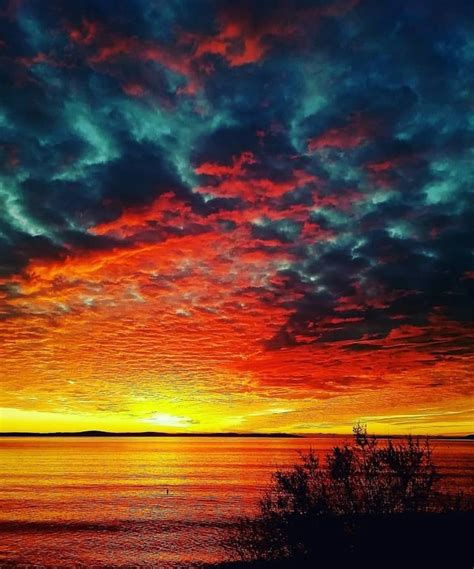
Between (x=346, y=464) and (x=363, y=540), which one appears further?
(x=346, y=464)

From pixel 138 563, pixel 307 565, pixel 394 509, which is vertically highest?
pixel 394 509

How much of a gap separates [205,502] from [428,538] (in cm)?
5588

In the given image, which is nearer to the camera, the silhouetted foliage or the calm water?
the silhouetted foliage

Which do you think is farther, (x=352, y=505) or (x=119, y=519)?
(x=119, y=519)

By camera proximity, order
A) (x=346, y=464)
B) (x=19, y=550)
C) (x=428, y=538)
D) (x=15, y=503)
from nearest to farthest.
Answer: (x=428, y=538)
(x=346, y=464)
(x=19, y=550)
(x=15, y=503)

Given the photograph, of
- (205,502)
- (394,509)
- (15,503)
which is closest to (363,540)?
(394,509)

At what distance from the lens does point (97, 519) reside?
5850 cm

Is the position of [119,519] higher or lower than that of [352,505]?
lower

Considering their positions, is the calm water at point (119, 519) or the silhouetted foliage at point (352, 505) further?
the calm water at point (119, 519)

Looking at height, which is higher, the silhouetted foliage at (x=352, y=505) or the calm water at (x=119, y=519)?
the silhouetted foliage at (x=352, y=505)

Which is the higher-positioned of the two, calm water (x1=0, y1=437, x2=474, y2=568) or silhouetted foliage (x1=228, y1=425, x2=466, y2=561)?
silhouetted foliage (x1=228, y1=425, x2=466, y2=561)

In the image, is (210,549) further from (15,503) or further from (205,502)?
(15,503)

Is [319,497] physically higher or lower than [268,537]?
higher

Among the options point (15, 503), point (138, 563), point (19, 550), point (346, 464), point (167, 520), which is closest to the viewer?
point (346, 464)
